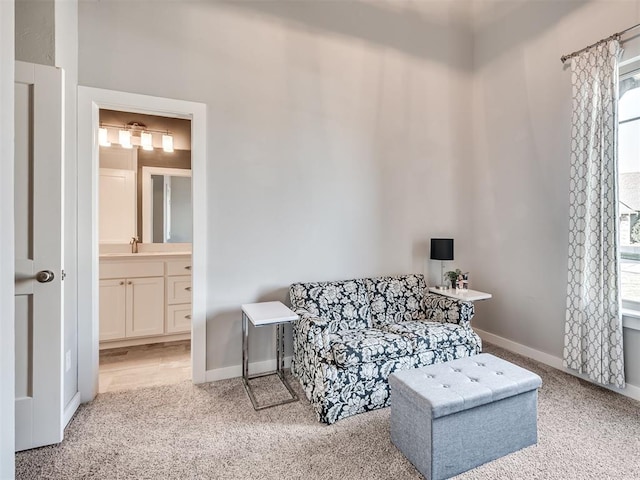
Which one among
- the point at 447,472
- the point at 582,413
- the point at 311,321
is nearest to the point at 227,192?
the point at 311,321

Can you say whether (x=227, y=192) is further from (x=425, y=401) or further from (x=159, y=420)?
(x=425, y=401)

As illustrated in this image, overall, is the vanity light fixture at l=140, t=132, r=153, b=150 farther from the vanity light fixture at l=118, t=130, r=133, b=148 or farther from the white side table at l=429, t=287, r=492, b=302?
the white side table at l=429, t=287, r=492, b=302

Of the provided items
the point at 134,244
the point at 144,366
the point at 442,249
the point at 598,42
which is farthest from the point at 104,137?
the point at 598,42

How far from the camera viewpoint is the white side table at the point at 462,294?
9.95 feet

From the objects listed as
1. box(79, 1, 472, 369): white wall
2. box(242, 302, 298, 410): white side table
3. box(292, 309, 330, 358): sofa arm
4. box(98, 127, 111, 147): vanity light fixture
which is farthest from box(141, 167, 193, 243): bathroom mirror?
box(292, 309, 330, 358): sofa arm

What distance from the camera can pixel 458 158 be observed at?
150 inches

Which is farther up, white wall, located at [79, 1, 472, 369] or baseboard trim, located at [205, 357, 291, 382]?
white wall, located at [79, 1, 472, 369]

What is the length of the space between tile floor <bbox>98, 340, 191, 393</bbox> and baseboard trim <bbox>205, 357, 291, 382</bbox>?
0.79 feet

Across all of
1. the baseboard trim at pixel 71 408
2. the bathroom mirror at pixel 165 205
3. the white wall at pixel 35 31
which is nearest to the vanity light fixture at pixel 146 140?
the bathroom mirror at pixel 165 205

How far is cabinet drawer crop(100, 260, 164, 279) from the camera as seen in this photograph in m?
3.31

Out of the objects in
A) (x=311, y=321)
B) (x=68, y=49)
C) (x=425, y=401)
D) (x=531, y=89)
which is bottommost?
(x=425, y=401)

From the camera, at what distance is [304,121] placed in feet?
9.94

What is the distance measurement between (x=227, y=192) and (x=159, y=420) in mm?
1720

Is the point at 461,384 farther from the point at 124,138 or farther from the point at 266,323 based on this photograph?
the point at 124,138
